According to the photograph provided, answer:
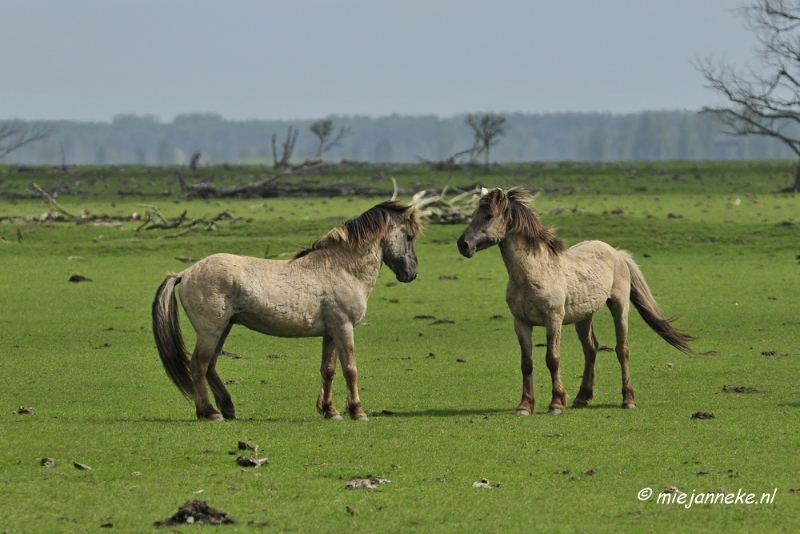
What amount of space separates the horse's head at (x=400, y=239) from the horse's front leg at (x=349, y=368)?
0.98m

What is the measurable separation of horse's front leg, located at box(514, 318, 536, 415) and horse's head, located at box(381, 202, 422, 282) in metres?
1.43

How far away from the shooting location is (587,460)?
10328 mm

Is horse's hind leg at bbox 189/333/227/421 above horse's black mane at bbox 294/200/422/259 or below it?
below

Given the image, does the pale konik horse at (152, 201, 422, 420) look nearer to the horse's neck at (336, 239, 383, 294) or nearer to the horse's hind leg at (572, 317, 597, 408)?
the horse's neck at (336, 239, 383, 294)

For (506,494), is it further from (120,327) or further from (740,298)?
(740,298)

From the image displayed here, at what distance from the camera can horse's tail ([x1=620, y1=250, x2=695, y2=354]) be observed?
47.6ft

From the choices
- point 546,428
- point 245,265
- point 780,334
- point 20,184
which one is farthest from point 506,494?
point 20,184

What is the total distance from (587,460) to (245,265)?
168 inches

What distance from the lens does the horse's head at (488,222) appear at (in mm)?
12930

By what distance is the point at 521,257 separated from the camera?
1303cm

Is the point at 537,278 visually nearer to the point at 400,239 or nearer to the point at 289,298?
the point at 400,239

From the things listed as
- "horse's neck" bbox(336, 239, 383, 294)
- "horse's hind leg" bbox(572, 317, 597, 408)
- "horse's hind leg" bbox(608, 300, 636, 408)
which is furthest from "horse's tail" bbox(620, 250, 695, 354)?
"horse's neck" bbox(336, 239, 383, 294)

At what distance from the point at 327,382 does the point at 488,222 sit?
2582 mm

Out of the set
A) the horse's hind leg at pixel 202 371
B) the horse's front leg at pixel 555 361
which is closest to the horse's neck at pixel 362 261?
the horse's hind leg at pixel 202 371
